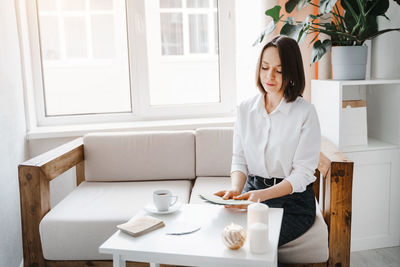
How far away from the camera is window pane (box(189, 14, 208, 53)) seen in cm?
297

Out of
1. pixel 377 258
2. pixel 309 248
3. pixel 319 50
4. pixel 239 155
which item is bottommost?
pixel 377 258

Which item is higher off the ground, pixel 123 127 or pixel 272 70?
pixel 272 70

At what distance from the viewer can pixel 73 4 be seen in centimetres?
291

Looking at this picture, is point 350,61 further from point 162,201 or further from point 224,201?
point 162,201

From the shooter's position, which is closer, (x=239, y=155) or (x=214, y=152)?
(x=239, y=155)

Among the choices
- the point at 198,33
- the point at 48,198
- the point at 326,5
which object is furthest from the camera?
the point at 198,33

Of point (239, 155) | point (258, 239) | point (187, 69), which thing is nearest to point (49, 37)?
point (187, 69)

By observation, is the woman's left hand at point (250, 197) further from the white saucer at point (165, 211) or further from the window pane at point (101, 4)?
the window pane at point (101, 4)

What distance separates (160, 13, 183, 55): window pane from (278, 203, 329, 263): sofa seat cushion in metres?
1.77

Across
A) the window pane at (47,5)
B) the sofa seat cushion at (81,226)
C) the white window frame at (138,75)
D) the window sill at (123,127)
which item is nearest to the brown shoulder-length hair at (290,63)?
the sofa seat cushion at (81,226)

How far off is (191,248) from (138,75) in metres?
1.94

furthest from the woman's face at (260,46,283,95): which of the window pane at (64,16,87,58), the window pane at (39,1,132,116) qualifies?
the window pane at (64,16,87,58)

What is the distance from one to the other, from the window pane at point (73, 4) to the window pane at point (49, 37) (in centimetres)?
11

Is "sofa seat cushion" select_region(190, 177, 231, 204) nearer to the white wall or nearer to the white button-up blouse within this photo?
the white button-up blouse
